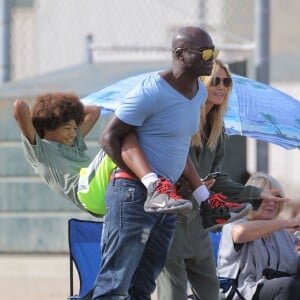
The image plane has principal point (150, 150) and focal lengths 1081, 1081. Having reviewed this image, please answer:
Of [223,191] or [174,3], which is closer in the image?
[223,191]

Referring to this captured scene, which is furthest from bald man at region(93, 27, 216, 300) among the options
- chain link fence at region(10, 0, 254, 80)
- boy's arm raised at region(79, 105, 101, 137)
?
chain link fence at region(10, 0, 254, 80)

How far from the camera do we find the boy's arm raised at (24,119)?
549 centimetres

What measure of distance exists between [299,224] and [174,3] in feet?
22.0

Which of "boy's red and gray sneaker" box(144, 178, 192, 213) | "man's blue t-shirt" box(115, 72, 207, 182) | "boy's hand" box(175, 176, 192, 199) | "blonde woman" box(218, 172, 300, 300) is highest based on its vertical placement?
"man's blue t-shirt" box(115, 72, 207, 182)

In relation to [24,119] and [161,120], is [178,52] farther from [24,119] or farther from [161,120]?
[24,119]

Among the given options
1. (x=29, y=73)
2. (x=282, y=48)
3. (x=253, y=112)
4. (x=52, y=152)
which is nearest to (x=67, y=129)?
(x=52, y=152)

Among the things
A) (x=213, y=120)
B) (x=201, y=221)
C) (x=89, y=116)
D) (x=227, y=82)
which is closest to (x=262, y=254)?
(x=201, y=221)

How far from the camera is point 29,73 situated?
11.5 m

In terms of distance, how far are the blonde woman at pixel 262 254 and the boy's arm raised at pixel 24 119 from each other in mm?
1128

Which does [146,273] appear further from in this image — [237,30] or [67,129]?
[237,30]

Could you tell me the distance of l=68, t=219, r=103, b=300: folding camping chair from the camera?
5684 millimetres

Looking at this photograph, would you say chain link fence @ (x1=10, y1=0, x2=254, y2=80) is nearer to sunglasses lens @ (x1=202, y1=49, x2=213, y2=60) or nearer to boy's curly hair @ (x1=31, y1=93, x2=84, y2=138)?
boy's curly hair @ (x1=31, y1=93, x2=84, y2=138)

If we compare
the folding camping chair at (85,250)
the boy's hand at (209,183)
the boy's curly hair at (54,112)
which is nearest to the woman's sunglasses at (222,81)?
the boy's hand at (209,183)

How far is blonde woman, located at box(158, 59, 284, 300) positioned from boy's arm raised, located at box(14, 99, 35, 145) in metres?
0.91
